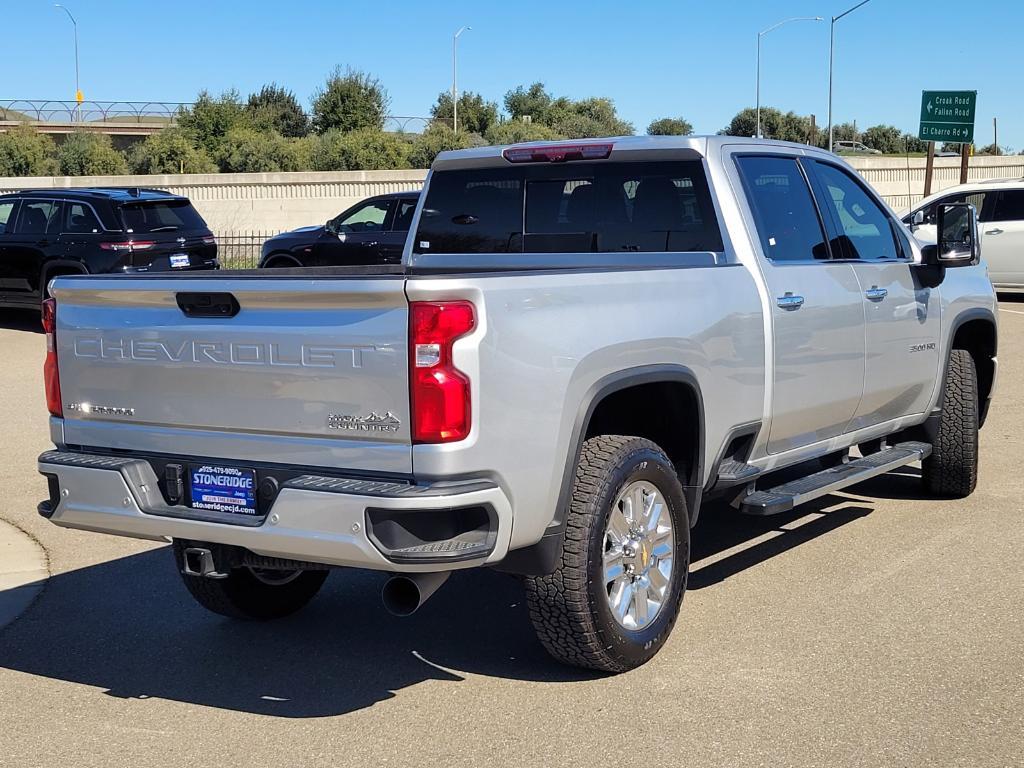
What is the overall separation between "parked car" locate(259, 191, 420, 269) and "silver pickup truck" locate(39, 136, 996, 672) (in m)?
13.6

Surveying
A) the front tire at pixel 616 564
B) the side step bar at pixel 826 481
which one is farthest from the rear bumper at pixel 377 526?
the side step bar at pixel 826 481

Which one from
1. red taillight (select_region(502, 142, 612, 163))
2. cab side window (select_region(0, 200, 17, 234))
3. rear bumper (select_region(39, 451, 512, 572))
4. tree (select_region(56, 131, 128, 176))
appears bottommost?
rear bumper (select_region(39, 451, 512, 572))

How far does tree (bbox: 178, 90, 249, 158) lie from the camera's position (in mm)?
61688

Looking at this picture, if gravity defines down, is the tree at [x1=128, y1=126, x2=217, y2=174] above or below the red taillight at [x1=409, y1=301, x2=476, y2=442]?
above

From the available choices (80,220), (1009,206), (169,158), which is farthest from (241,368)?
(169,158)

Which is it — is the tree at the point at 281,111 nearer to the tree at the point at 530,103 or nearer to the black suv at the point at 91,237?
the tree at the point at 530,103

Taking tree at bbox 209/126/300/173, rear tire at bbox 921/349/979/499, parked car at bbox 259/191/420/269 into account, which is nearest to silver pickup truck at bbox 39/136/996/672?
rear tire at bbox 921/349/979/499

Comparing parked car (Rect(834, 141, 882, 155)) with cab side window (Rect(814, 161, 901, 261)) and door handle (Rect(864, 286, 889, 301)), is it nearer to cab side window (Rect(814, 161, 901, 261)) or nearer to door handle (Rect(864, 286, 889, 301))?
cab side window (Rect(814, 161, 901, 261))

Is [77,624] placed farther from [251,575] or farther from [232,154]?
[232,154]

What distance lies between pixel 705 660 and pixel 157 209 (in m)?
14.2

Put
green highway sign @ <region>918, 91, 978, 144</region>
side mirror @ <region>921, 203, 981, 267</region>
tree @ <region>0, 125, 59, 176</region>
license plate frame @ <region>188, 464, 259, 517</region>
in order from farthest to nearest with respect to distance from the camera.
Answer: tree @ <region>0, 125, 59, 176</region> → green highway sign @ <region>918, 91, 978, 144</region> → side mirror @ <region>921, 203, 981, 267</region> → license plate frame @ <region>188, 464, 259, 517</region>

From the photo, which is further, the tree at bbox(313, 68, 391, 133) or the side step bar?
the tree at bbox(313, 68, 391, 133)

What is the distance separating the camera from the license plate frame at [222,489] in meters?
4.32

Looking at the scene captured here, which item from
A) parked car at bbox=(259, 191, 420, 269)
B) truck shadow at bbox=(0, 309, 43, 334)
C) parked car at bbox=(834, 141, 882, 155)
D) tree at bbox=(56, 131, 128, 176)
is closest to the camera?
truck shadow at bbox=(0, 309, 43, 334)
